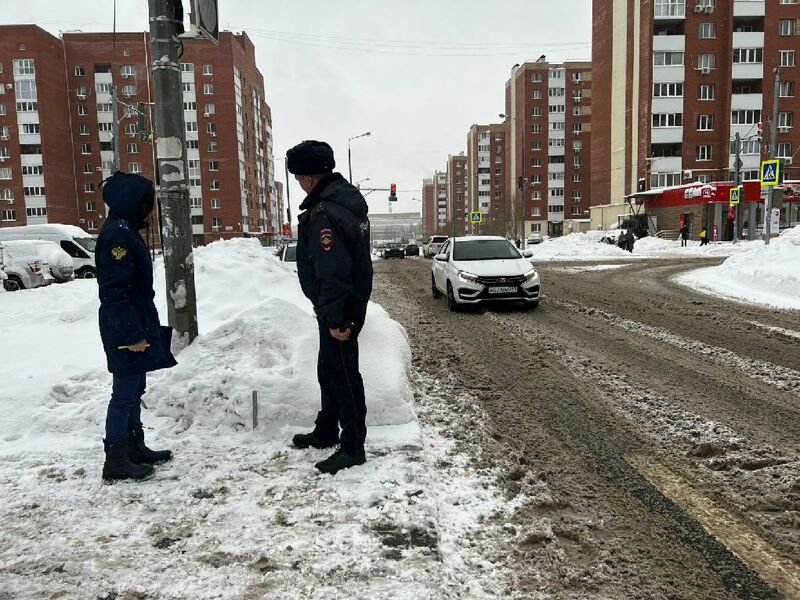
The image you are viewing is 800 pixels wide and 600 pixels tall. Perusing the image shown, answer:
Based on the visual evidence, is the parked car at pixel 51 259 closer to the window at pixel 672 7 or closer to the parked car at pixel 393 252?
the parked car at pixel 393 252

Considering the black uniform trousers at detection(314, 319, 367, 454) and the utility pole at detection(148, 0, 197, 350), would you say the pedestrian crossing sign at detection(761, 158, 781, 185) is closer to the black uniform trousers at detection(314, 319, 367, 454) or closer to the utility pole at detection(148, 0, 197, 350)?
the utility pole at detection(148, 0, 197, 350)

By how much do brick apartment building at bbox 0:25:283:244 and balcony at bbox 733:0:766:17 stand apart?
190ft

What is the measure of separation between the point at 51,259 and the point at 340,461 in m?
21.6

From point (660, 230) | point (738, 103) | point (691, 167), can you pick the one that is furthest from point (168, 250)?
point (738, 103)

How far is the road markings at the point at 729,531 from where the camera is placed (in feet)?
8.11

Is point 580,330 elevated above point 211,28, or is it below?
below

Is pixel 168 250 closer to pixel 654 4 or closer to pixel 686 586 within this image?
pixel 686 586

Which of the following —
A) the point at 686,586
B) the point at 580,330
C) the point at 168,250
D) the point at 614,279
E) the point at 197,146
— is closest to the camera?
the point at 686,586

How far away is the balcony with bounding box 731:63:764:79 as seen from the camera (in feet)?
173

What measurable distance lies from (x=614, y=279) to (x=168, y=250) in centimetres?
1527

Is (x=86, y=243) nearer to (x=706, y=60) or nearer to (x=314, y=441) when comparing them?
(x=314, y=441)

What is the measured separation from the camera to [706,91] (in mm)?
53531

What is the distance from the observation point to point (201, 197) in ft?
253

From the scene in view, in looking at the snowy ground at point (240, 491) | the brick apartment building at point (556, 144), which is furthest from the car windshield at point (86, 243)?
the brick apartment building at point (556, 144)
